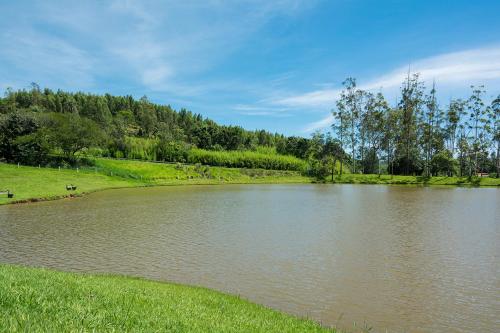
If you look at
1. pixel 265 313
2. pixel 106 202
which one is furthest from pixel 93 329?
pixel 106 202

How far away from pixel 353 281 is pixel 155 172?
227 feet

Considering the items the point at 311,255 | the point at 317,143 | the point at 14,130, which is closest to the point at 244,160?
the point at 317,143

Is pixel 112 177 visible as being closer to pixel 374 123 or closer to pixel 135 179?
pixel 135 179

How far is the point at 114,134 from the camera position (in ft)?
336

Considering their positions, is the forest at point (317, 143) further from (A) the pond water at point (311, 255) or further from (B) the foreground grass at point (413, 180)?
(A) the pond water at point (311, 255)

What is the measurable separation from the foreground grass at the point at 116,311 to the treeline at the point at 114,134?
6605 centimetres

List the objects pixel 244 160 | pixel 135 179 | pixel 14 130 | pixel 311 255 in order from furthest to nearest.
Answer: pixel 244 160 → pixel 135 179 → pixel 14 130 → pixel 311 255

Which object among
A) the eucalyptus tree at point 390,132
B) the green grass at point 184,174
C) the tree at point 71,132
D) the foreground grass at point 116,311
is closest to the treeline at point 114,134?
the tree at point 71,132

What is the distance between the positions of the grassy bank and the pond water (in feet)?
38.9

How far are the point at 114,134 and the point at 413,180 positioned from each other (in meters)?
79.1

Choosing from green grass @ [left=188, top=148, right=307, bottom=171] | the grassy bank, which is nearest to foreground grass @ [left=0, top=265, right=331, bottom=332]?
the grassy bank

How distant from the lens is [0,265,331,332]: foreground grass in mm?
5785

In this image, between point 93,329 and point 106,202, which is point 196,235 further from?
point 106,202

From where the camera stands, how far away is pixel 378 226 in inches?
960
